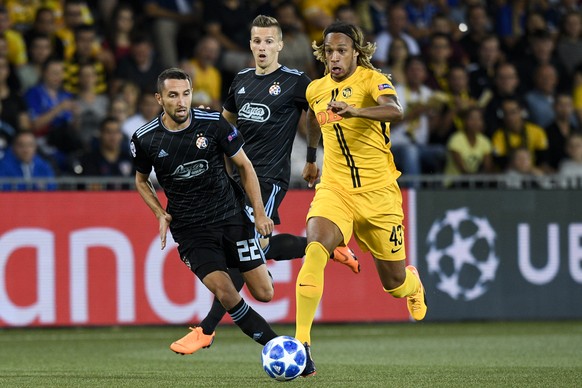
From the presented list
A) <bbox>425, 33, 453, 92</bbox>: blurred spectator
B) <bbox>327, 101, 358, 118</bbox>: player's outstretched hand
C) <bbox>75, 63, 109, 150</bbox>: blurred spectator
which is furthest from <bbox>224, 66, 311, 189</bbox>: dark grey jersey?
<bbox>425, 33, 453, 92</bbox>: blurred spectator

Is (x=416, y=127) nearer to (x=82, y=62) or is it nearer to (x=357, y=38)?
(x=82, y=62)

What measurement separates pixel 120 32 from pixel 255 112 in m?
5.91

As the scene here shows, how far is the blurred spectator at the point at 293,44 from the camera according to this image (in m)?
14.9

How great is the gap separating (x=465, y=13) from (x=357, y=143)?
10.0m

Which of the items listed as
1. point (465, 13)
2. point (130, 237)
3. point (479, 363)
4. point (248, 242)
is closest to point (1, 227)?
point (130, 237)

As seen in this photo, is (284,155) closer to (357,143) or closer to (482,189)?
(357,143)

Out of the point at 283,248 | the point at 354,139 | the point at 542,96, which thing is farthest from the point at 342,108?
the point at 542,96

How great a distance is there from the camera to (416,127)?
576 inches

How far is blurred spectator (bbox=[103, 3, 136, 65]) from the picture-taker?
1470 centimetres

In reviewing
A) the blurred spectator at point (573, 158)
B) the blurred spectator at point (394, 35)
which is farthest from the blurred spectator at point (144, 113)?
the blurred spectator at point (573, 158)

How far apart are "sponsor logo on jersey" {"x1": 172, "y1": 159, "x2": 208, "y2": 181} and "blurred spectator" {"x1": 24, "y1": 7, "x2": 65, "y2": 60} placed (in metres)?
6.38

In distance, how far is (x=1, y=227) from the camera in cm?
1241

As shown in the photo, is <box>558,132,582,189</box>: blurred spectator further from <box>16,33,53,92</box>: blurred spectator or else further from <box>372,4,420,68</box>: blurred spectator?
<box>16,33,53,92</box>: blurred spectator

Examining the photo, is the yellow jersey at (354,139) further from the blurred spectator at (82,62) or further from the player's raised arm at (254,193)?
the blurred spectator at (82,62)
